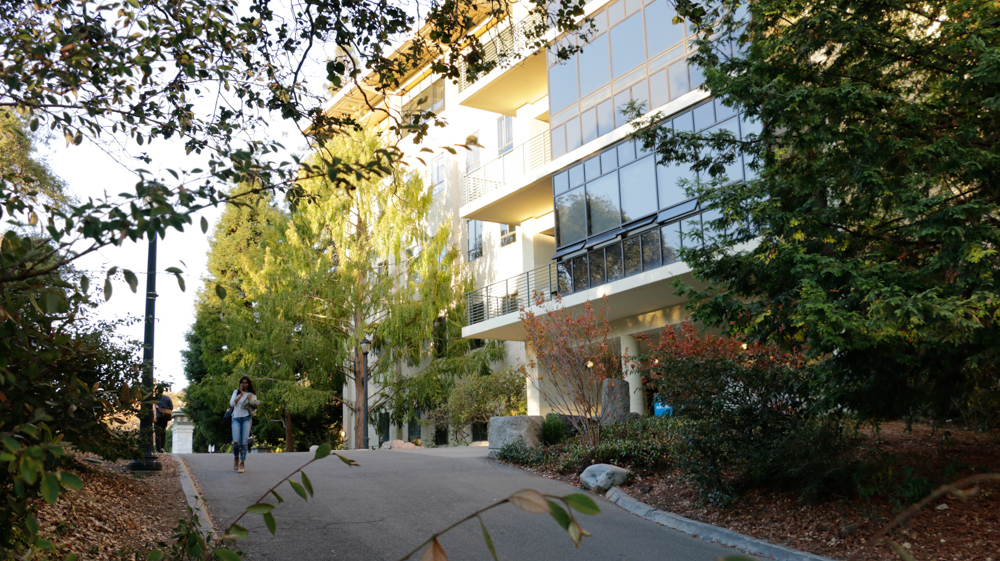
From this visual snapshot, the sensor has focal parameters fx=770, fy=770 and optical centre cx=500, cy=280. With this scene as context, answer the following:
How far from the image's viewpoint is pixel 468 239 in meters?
31.2

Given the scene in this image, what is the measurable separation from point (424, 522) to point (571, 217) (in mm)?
14524

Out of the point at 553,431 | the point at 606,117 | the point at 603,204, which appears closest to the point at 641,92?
the point at 606,117

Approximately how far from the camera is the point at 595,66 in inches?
866

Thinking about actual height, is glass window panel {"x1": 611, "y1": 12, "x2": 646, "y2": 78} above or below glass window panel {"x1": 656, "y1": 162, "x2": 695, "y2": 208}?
above

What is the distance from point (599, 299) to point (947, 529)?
13.8 m

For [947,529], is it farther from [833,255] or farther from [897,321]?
[833,255]

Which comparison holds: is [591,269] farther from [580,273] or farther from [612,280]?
[612,280]

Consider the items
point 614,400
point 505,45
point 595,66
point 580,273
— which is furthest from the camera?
point 580,273

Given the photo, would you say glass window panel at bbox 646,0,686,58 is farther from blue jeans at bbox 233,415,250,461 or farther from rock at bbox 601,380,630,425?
blue jeans at bbox 233,415,250,461

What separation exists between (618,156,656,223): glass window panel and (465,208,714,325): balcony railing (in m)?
0.57

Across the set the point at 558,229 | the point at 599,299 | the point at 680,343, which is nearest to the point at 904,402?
the point at 680,343

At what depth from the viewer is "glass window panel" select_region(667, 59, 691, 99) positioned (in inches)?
747

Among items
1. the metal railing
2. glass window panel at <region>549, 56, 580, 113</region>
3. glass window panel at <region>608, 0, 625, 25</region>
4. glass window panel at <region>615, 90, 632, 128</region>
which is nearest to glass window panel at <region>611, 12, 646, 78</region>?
glass window panel at <region>608, 0, 625, 25</region>

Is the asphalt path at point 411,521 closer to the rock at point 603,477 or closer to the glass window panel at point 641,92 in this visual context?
the rock at point 603,477
